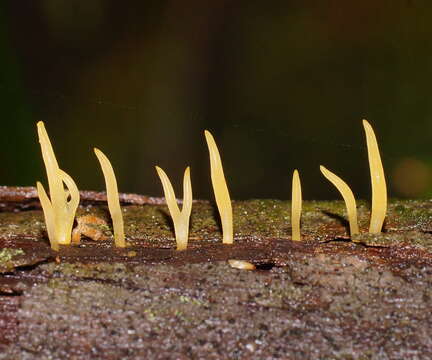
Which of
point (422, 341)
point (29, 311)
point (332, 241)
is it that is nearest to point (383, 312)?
point (422, 341)

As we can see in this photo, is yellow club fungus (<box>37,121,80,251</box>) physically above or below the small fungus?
above

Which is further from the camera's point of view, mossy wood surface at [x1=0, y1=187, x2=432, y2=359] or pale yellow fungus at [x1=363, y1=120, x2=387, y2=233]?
pale yellow fungus at [x1=363, y1=120, x2=387, y2=233]

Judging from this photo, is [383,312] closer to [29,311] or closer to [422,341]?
[422,341]

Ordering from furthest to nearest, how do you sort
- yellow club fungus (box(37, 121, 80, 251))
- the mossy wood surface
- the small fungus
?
1. the small fungus
2. yellow club fungus (box(37, 121, 80, 251))
3. the mossy wood surface

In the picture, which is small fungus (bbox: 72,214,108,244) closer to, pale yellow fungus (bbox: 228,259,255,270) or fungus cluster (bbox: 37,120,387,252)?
fungus cluster (bbox: 37,120,387,252)

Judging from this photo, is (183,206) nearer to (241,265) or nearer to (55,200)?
(241,265)

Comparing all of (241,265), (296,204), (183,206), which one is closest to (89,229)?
(183,206)

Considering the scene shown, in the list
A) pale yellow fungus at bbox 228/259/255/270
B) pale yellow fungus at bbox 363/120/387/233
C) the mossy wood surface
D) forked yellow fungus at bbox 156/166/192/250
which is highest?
pale yellow fungus at bbox 363/120/387/233

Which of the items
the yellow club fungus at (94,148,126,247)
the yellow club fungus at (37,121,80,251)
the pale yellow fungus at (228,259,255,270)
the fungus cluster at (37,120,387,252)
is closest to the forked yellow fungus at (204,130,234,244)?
the fungus cluster at (37,120,387,252)
